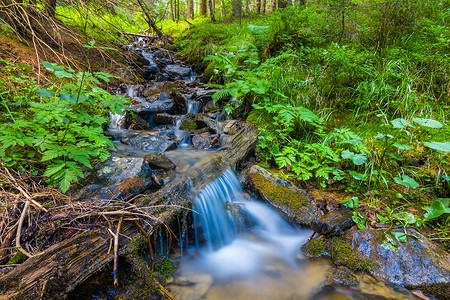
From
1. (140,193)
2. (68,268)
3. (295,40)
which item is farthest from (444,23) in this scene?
(68,268)

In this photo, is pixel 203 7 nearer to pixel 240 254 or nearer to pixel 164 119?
pixel 164 119

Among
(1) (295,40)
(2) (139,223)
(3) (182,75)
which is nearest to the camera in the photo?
(2) (139,223)

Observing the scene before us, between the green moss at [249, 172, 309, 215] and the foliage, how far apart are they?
2145 mm

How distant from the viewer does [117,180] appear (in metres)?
2.49

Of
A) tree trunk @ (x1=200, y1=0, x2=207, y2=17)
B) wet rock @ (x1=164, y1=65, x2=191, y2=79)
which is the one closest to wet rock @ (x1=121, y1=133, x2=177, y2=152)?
wet rock @ (x1=164, y1=65, x2=191, y2=79)

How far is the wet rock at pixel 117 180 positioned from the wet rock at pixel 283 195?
156 centimetres

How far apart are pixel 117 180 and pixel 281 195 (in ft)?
7.31

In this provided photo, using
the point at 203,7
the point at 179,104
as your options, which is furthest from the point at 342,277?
the point at 203,7

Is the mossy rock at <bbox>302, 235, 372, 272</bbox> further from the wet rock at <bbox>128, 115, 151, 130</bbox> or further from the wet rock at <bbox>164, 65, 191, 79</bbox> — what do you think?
the wet rock at <bbox>164, 65, 191, 79</bbox>

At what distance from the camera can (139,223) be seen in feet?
6.60

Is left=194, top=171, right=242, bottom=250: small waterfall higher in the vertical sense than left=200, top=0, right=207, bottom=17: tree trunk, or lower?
lower

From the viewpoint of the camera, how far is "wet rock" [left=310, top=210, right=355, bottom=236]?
237 centimetres

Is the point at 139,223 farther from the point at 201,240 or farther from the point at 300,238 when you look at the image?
the point at 300,238

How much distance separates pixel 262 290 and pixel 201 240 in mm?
923
